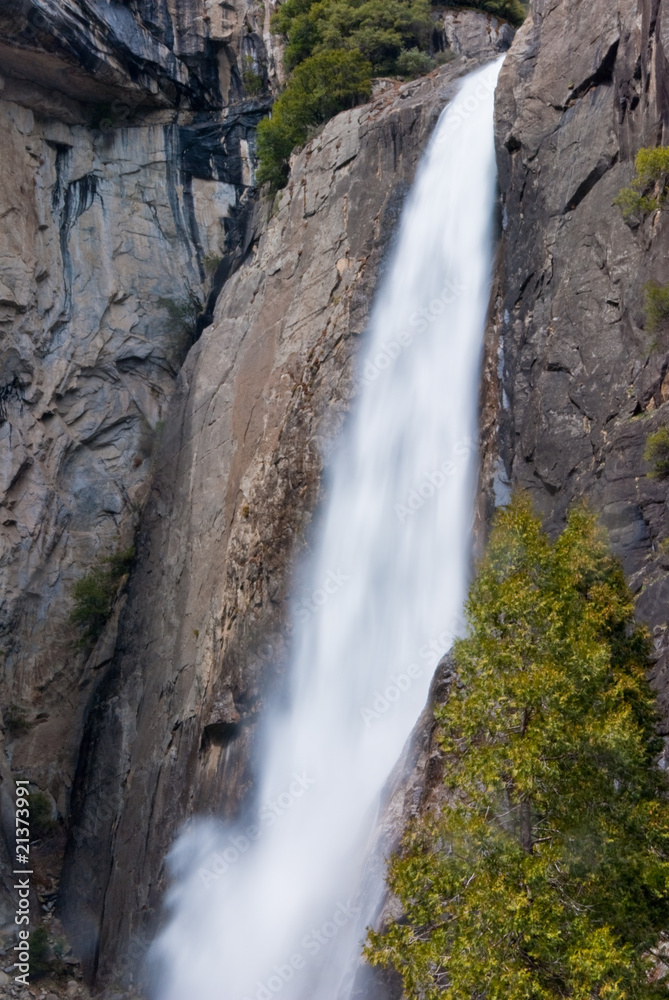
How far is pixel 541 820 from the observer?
8242 mm

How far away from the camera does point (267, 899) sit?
647 inches

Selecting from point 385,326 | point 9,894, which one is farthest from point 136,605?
point 385,326

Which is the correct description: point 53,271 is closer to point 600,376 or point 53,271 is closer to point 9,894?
point 9,894

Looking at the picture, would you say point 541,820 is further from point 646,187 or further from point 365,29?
point 365,29

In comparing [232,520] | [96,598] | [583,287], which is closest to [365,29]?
[232,520]

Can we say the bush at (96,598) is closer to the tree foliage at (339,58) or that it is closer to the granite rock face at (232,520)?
the granite rock face at (232,520)

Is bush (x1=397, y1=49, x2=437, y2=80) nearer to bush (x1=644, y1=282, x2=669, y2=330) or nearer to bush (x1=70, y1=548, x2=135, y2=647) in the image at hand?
bush (x1=70, y1=548, x2=135, y2=647)

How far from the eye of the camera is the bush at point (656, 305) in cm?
1220

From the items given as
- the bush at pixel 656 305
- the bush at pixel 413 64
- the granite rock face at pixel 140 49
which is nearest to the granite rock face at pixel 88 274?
the granite rock face at pixel 140 49

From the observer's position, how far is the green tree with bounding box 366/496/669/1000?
293 inches

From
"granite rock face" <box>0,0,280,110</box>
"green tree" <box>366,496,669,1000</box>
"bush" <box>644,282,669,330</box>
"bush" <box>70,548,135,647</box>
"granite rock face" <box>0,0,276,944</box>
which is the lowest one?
"green tree" <box>366,496,669,1000</box>

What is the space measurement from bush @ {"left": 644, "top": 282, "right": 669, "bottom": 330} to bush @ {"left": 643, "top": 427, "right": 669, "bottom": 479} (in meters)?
1.57

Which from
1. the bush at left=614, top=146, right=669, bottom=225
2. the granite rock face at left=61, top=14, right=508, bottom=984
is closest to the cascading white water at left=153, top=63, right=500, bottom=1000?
the granite rock face at left=61, top=14, right=508, bottom=984

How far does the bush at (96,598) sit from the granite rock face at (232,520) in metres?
0.95
